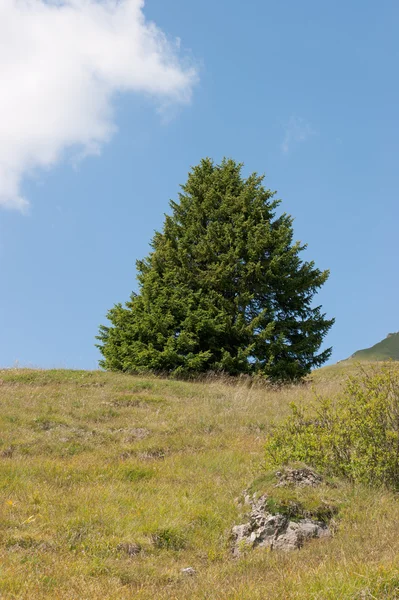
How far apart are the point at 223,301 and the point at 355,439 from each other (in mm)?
15648

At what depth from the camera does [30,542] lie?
620cm

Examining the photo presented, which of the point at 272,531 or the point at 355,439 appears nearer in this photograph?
the point at 272,531

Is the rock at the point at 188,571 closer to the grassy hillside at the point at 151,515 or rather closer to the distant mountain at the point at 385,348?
the grassy hillside at the point at 151,515

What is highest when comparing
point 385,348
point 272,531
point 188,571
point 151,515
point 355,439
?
point 385,348

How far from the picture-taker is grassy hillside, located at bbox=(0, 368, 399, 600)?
484 centimetres

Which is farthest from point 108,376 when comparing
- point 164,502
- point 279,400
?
point 164,502

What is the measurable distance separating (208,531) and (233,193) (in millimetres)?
22670

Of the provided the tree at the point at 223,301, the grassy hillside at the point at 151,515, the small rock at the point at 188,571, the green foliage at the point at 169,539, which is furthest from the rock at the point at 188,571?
the tree at the point at 223,301

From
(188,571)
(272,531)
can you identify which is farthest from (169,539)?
(272,531)

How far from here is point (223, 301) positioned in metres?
23.5

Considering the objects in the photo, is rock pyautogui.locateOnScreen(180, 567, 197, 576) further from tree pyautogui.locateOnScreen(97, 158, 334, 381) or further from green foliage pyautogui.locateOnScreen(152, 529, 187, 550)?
tree pyautogui.locateOnScreen(97, 158, 334, 381)

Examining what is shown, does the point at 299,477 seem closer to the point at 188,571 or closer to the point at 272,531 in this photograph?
the point at 272,531

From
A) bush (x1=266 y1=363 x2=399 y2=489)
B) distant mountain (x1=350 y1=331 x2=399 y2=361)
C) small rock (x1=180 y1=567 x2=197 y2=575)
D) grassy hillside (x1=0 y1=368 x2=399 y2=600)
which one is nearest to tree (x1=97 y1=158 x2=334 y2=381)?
grassy hillside (x1=0 y1=368 x2=399 y2=600)

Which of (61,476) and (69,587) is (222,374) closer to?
(61,476)
